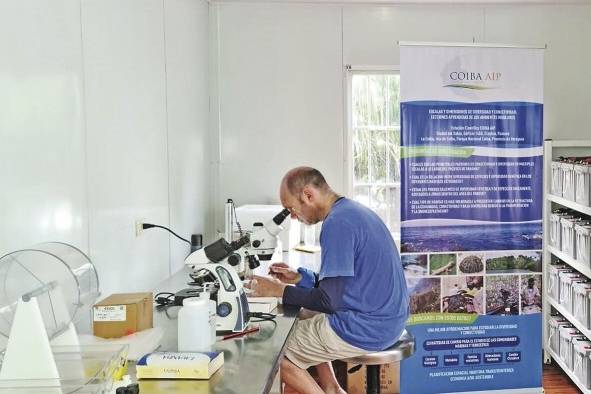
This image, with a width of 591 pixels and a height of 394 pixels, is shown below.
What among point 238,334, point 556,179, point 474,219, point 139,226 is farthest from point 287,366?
point 556,179

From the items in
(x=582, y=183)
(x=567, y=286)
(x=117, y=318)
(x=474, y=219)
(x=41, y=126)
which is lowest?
(x=567, y=286)

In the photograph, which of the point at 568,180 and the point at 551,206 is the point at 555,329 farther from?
the point at 568,180

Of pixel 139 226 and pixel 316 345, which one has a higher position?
pixel 139 226

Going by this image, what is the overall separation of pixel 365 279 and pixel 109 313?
1.10 m

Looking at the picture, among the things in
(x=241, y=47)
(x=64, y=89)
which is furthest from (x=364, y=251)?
(x=241, y=47)

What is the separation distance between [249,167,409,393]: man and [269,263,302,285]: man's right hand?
0.38 ft

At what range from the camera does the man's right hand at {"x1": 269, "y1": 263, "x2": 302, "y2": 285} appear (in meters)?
3.02

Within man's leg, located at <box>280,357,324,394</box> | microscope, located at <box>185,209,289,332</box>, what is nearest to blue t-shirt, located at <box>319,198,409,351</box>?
man's leg, located at <box>280,357,324,394</box>

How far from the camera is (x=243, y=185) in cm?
469

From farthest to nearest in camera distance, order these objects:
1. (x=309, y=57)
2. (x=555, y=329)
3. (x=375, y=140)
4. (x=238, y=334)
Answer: (x=375, y=140) < (x=309, y=57) < (x=555, y=329) < (x=238, y=334)

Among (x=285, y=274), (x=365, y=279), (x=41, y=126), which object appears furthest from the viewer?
(x=285, y=274)

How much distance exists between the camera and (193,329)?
1994 millimetres

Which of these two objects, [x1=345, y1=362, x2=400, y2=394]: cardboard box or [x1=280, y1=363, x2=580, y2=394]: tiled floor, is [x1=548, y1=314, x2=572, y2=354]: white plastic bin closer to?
[x1=280, y1=363, x2=580, y2=394]: tiled floor

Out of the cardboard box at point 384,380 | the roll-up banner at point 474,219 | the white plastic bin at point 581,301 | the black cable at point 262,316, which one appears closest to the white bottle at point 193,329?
the black cable at point 262,316
